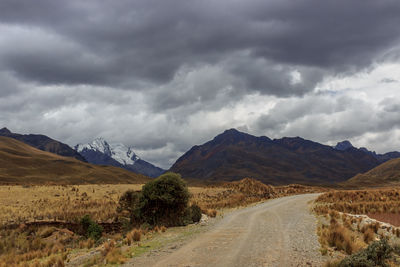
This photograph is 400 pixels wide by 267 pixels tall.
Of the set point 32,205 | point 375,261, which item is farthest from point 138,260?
point 32,205

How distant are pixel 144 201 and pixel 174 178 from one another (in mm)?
3027

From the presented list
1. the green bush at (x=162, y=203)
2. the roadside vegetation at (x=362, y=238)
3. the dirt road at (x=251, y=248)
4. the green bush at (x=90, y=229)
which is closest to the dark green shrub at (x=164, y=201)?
the green bush at (x=162, y=203)

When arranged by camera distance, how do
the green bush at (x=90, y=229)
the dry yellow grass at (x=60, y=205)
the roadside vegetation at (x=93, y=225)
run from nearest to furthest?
the roadside vegetation at (x=93, y=225), the green bush at (x=90, y=229), the dry yellow grass at (x=60, y=205)

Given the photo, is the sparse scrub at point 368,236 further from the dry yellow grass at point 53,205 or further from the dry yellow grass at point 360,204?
the dry yellow grass at point 53,205

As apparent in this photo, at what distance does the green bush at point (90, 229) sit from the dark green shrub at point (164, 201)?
337cm

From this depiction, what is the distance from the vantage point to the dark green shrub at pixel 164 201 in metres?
23.8

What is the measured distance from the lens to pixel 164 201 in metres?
23.9

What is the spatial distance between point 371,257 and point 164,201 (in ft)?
51.4

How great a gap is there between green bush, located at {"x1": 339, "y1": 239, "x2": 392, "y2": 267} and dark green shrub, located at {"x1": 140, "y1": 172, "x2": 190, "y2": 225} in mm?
14336

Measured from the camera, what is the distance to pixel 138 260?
41.0 ft

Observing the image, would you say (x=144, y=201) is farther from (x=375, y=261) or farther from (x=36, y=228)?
(x=375, y=261)

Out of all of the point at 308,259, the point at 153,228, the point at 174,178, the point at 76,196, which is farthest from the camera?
the point at 76,196

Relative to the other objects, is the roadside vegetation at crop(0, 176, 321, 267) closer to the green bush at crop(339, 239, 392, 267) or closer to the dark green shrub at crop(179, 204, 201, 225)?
the dark green shrub at crop(179, 204, 201, 225)

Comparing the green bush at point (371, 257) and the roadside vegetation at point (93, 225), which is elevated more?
the green bush at point (371, 257)
